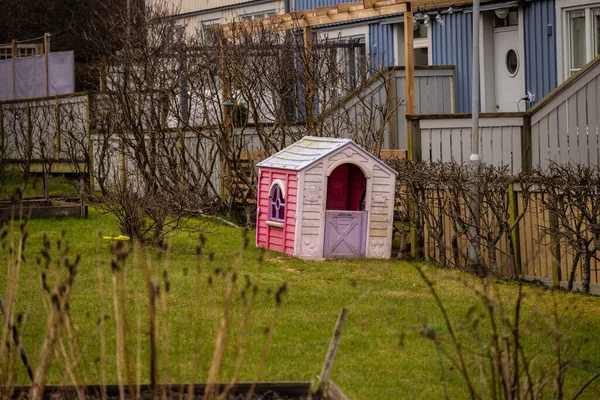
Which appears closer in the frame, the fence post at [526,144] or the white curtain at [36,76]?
the fence post at [526,144]

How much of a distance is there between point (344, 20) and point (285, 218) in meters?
4.89

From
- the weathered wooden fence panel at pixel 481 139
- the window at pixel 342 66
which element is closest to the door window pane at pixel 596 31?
the window at pixel 342 66

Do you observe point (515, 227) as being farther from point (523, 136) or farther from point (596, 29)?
point (596, 29)

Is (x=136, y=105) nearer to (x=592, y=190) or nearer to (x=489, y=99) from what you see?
(x=489, y=99)

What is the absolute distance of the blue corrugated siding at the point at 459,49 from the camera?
19.0 meters

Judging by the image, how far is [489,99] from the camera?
744 inches

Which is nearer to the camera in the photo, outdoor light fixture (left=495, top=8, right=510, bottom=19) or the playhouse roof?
A: the playhouse roof

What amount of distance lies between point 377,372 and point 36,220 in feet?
33.4

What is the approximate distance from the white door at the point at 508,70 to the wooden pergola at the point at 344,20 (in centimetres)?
100

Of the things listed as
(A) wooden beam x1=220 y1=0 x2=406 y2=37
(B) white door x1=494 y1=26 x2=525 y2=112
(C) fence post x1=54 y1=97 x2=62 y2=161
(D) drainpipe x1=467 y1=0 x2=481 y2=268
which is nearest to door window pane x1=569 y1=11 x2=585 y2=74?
(B) white door x1=494 y1=26 x2=525 y2=112

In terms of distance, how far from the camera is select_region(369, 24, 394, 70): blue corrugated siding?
2101cm

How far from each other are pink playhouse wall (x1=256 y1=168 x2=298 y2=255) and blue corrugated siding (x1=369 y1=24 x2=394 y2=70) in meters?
8.09

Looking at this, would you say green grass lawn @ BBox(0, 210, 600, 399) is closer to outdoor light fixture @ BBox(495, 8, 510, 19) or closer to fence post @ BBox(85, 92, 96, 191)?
outdoor light fixture @ BBox(495, 8, 510, 19)

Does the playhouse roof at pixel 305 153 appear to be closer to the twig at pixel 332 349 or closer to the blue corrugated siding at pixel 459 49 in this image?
the blue corrugated siding at pixel 459 49
